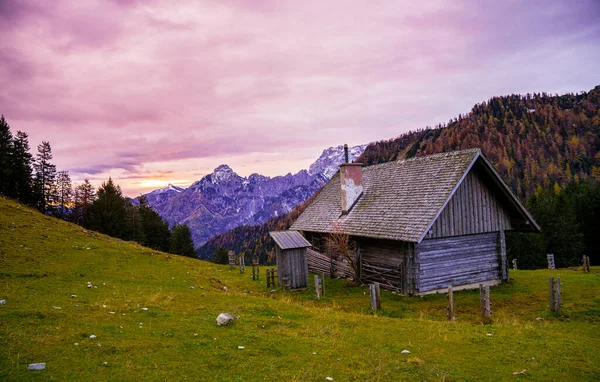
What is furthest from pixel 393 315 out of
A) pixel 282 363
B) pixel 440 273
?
pixel 282 363

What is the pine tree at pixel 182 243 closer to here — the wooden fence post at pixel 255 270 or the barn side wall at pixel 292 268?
the wooden fence post at pixel 255 270

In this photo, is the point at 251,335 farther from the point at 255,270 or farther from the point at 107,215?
the point at 107,215

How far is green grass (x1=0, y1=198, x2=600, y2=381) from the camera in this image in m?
8.16

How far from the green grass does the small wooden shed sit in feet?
16.4

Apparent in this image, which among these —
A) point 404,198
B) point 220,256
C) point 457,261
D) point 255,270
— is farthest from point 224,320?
point 220,256

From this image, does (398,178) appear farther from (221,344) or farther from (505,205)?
(221,344)

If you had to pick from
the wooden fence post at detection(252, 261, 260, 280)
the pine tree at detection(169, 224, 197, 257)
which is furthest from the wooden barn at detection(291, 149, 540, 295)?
the pine tree at detection(169, 224, 197, 257)

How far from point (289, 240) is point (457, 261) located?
11748mm

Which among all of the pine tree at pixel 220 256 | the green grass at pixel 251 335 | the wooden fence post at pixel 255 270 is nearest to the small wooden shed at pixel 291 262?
the green grass at pixel 251 335

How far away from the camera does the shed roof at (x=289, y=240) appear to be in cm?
2439

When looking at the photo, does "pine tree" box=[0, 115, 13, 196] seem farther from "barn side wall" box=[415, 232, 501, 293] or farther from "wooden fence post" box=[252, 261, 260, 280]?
"barn side wall" box=[415, 232, 501, 293]

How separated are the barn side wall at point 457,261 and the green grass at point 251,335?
2.42 m

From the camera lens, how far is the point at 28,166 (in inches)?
2264

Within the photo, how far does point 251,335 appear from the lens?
427 inches
